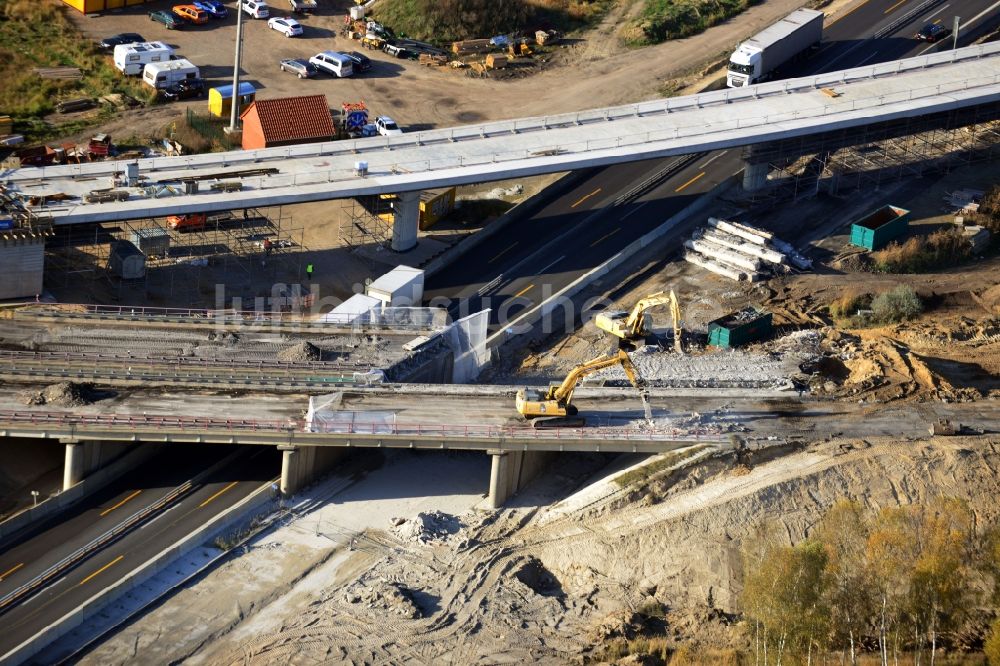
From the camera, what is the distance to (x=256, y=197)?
81938mm

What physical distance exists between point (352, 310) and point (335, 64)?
33.3 m

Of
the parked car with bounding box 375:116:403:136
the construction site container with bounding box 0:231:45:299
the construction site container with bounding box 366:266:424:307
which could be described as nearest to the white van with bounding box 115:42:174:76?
the parked car with bounding box 375:116:403:136

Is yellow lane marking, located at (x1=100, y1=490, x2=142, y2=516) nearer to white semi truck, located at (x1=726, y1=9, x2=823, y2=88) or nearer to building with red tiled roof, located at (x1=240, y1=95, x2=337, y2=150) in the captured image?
building with red tiled roof, located at (x1=240, y1=95, x2=337, y2=150)

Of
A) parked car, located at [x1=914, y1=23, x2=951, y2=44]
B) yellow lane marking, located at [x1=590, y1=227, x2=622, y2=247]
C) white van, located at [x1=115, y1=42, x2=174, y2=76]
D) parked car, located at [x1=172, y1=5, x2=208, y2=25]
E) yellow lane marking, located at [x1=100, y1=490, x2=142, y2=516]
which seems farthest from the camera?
parked car, located at [x1=172, y1=5, x2=208, y2=25]

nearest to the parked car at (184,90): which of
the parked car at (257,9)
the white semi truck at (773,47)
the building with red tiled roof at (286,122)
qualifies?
the building with red tiled roof at (286,122)

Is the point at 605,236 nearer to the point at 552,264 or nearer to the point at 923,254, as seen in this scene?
the point at 552,264

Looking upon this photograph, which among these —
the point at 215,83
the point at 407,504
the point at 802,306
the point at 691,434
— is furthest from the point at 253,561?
the point at 215,83

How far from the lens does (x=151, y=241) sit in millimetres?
83000

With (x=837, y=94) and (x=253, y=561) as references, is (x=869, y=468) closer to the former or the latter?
(x=253, y=561)

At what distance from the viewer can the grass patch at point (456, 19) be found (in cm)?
11506

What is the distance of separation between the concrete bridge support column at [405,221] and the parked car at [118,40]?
1225 inches

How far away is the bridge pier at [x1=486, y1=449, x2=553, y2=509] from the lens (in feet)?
227

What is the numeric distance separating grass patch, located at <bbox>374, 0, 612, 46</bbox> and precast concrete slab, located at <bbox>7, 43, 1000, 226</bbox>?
24.2 meters

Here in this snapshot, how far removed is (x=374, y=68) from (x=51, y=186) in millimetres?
34295
